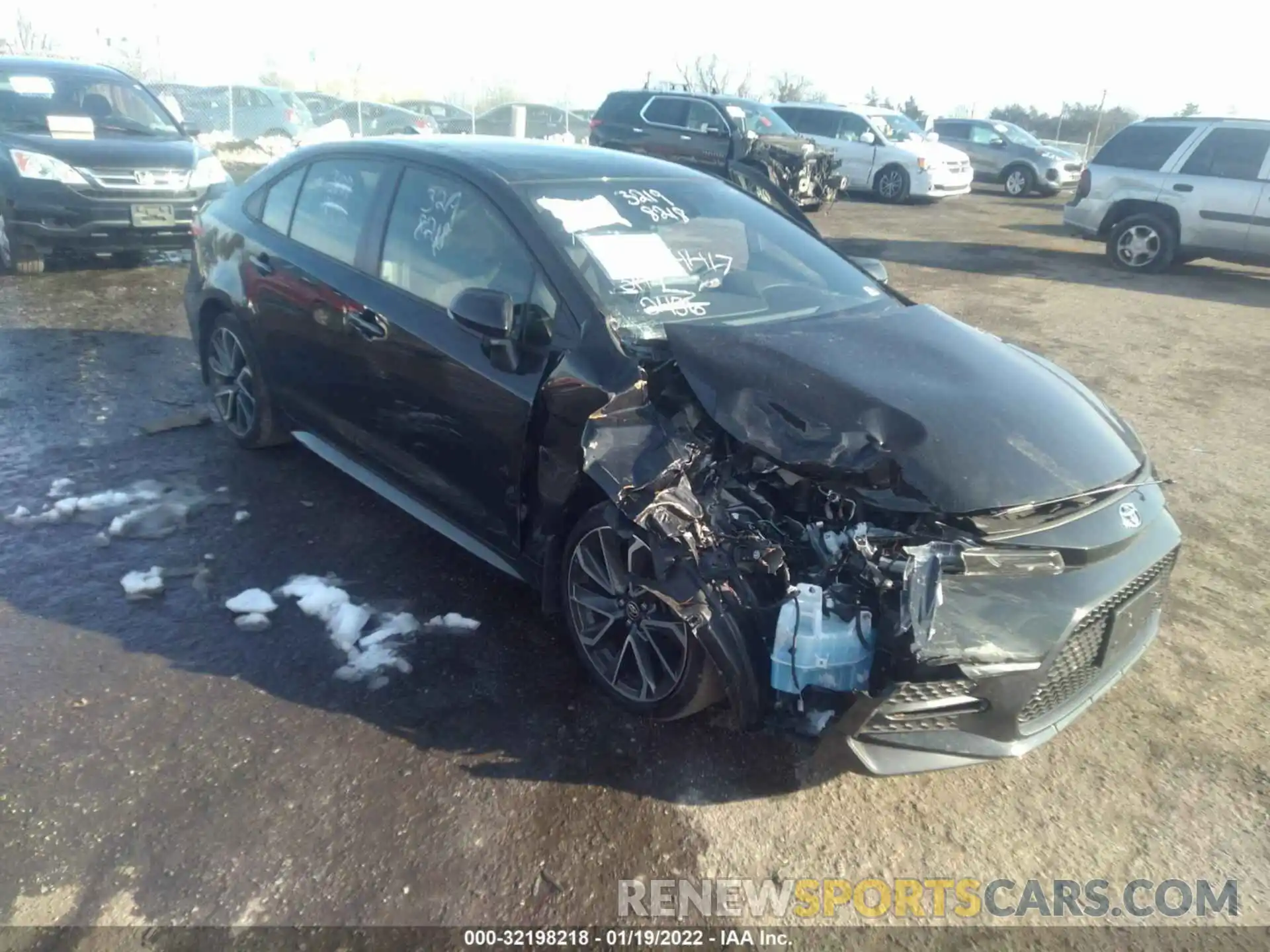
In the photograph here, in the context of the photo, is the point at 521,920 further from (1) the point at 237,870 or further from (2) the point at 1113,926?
(2) the point at 1113,926

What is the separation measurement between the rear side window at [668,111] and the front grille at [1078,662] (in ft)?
49.0

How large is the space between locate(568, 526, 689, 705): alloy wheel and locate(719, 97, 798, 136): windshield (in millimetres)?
14189

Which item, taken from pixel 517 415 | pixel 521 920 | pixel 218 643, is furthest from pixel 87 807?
pixel 517 415

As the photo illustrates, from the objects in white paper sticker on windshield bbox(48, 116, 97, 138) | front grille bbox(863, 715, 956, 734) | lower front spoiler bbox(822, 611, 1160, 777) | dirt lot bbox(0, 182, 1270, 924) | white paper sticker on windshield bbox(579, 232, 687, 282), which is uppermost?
white paper sticker on windshield bbox(48, 116, 97, 138)

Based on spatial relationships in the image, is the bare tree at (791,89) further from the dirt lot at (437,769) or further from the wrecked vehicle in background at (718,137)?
the dirt lot at (437,769)

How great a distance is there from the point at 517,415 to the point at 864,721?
61.4 inches

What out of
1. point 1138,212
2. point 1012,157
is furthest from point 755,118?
point 1012,157

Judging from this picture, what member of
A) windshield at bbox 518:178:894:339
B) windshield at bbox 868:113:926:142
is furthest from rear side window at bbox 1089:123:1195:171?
windshield at bbox 518:178:894:339

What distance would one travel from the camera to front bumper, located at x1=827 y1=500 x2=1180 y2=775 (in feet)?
8.47

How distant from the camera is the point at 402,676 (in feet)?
11.1

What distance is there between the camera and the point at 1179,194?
11.6 meters

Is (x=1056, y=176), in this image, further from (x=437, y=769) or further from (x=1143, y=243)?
(x=437, y=769)

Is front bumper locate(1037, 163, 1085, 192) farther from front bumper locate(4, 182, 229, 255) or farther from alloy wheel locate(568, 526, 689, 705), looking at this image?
alloy wheel locate(568, 526, 689, 705)

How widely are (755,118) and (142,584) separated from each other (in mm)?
14968
